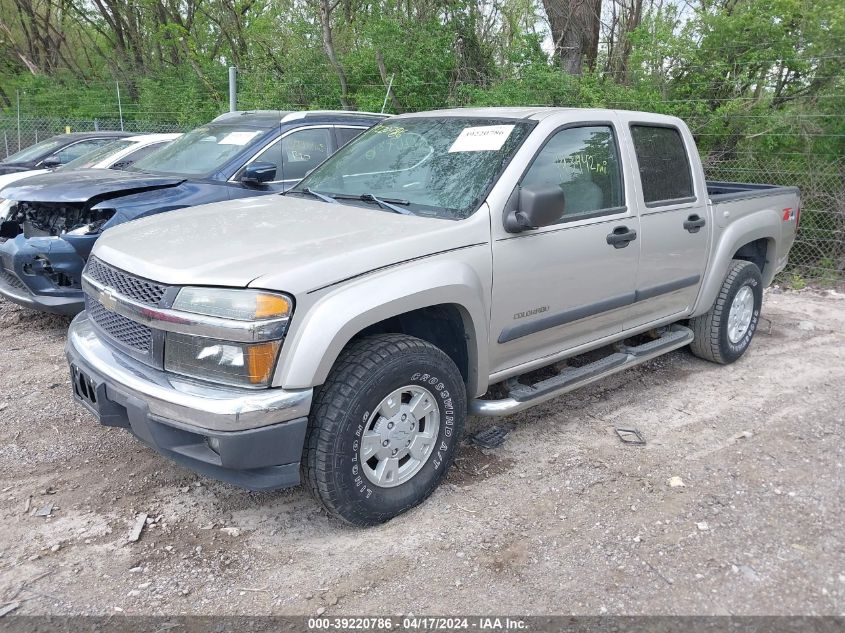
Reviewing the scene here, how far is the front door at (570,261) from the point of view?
357 cm

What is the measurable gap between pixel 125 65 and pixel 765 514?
22556 mm

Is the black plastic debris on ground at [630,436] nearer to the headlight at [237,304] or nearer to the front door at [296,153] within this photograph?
the headlight at [237,304]

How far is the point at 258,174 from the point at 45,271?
5.78ft

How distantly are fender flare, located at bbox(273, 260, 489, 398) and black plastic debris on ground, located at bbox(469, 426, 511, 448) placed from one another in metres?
0.59

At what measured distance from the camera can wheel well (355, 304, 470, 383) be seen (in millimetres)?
3438

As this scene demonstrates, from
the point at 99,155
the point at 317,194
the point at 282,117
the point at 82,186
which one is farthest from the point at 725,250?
the point at 99,155

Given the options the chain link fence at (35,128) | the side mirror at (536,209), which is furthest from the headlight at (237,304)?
the chain link fence at (35,128)

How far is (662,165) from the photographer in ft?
15.1

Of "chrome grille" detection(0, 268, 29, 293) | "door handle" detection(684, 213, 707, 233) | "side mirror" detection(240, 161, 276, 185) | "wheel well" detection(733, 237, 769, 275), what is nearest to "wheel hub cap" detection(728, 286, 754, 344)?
"wheel well" detection(733, 237, 769, 275)

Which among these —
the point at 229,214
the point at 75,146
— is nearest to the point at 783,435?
the point at 229,214

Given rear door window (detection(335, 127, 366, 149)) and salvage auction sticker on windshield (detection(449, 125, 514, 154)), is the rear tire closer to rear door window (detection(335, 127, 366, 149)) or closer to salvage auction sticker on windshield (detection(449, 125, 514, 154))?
salvage auction sticker on windshield (detection(449, 125, 514, 154))

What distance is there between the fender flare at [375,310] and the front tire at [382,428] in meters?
0.15

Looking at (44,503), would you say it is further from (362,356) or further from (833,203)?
(833,203)

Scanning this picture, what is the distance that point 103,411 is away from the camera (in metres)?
3.10
